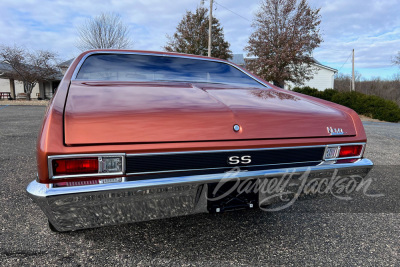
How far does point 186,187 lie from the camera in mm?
1382

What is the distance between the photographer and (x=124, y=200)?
1.30m

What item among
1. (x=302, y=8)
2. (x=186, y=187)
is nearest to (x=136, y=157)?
(x=186, y=187)

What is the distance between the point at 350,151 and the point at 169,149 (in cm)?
119

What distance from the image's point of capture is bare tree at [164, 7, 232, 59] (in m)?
20.8

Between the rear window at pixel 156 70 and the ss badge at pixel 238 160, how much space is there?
3.58 feet

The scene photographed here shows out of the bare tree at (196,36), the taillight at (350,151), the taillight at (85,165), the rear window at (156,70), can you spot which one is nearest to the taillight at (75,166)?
the taillight at (85,165)

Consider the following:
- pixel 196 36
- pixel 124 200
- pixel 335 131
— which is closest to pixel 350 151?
pixel 335 131

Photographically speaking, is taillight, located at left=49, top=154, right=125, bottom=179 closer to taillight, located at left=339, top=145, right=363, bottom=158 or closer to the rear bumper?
the rear bumper

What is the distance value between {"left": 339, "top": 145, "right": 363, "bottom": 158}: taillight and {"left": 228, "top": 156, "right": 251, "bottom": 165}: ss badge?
66 centimetres

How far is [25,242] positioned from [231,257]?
133cm

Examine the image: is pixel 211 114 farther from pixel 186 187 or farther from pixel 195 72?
pixel 195 72

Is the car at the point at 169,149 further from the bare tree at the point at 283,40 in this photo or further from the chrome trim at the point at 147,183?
the bare tree at the point at 283,40

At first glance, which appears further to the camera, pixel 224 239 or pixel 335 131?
pixel 224 239

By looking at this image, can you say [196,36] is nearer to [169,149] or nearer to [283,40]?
[283,40]
